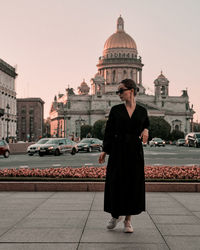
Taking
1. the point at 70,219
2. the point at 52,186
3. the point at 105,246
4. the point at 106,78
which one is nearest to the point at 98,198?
the point at 52,186

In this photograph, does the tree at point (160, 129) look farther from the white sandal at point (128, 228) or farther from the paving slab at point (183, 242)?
the paving slab at point (183, 242)

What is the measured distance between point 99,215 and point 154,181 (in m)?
4.29

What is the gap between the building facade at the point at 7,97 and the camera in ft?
271

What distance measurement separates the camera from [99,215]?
862 cm

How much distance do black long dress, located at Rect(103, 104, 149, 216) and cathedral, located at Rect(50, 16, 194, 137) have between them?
460ft

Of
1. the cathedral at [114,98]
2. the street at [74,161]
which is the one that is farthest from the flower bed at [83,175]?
the cathedral at [114,98]

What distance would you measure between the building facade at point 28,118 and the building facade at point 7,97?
7359 centimetres

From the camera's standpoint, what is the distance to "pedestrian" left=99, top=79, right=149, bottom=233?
23.7ft

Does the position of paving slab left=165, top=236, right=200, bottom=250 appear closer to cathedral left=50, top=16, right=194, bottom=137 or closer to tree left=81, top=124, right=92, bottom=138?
tree left=81, top=124, right=92, bottom=138

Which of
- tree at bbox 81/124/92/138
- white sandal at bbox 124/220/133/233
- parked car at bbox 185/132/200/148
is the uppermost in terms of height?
tree at bbox 81/124/92/138

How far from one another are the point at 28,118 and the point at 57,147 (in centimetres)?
13278

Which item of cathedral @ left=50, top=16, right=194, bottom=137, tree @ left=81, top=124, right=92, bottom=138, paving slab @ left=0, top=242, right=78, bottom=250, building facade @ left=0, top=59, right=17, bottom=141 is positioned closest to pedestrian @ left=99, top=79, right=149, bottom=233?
paving slab @ left=0, top=242, right=78, bottom=250

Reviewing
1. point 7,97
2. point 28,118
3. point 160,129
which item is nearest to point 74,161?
point 7,97

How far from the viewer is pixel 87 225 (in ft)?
25.1
